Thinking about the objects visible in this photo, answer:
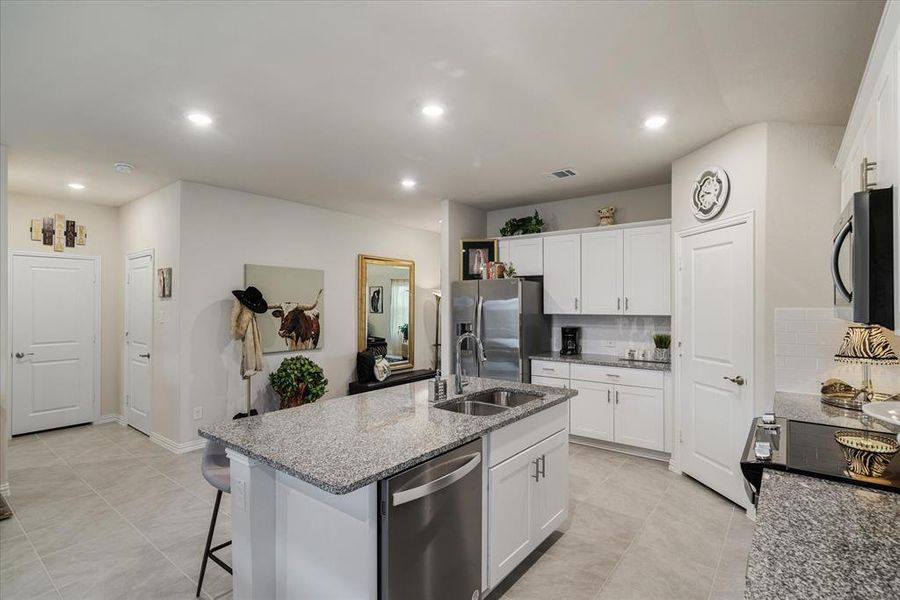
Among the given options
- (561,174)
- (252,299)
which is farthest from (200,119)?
(561,174)

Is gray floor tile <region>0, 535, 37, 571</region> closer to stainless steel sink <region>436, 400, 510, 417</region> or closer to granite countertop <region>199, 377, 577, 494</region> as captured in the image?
granite countertop <region>199, 377, 577, 494</region>

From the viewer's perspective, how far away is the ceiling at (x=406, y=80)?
1.94 meters

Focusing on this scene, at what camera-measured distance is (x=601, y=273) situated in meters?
4.64

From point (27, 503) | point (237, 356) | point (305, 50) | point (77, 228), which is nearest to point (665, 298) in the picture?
point (305, 50)

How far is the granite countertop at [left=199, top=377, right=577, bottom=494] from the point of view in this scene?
151 cm

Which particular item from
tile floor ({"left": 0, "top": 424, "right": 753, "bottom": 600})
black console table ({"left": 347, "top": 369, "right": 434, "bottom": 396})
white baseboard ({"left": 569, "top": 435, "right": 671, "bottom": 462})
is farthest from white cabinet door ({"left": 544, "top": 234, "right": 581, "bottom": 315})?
black console table ({"left": 347, "top": 369, "right": 434, "bottom": 396})

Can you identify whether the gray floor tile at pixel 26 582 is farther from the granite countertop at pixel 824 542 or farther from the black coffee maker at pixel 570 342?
the black coffee maker at pixel 570 342

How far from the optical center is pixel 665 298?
4.27m

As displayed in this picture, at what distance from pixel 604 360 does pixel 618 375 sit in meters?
0.27

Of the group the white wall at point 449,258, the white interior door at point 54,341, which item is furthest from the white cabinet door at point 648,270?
the white interior door at point 54,341

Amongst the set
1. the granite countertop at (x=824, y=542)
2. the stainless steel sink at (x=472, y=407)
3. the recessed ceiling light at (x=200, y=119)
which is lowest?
the stainless steel sink at (x=472, y=407)

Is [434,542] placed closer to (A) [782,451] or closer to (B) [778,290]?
(A) [782,451]

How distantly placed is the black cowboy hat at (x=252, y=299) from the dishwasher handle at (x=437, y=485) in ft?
11.5

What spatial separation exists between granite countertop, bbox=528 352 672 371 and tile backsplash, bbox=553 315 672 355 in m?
0.14
